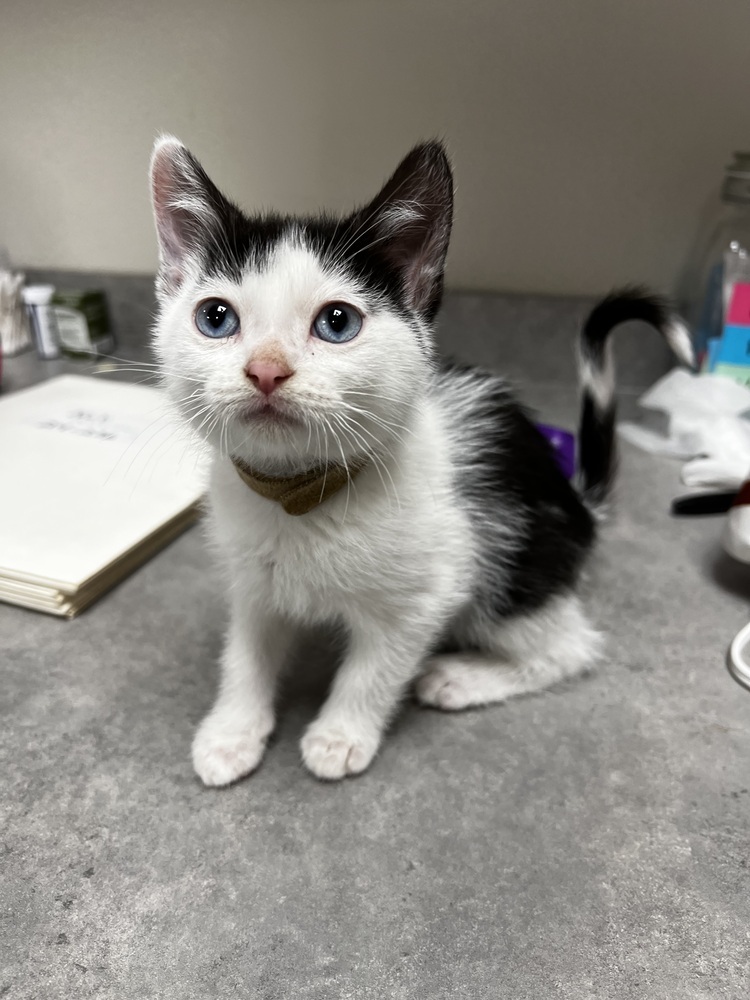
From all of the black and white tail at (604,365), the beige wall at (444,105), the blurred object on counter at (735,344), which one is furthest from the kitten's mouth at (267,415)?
the blurred object on counter at (735,344)

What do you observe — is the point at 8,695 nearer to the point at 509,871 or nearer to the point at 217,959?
the point at 217,959

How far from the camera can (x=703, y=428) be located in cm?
121

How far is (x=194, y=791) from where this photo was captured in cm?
66

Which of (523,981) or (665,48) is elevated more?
(665,48)

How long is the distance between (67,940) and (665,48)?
1.44 m

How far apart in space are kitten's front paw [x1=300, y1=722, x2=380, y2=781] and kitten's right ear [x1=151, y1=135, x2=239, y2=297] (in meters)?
0.47

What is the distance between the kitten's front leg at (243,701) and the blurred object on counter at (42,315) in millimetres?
1094

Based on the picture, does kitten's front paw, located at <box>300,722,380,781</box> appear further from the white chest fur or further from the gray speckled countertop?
the white chest fur

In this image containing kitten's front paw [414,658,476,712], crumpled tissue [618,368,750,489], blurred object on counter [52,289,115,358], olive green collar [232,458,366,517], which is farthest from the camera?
blurred object on counter [52,289,115,358]

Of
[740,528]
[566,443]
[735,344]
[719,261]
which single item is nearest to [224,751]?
[740,528]

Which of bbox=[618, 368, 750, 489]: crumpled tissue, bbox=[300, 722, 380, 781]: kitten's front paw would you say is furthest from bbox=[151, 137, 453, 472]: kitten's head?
bbox=[618, 368, 750, 489]: crumpled tissue

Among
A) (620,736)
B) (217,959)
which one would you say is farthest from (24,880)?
(620,736)

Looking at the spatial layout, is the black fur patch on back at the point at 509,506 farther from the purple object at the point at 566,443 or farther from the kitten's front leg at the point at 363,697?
the purple object at the point at 566,443

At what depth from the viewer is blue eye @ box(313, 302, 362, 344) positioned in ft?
1.74
